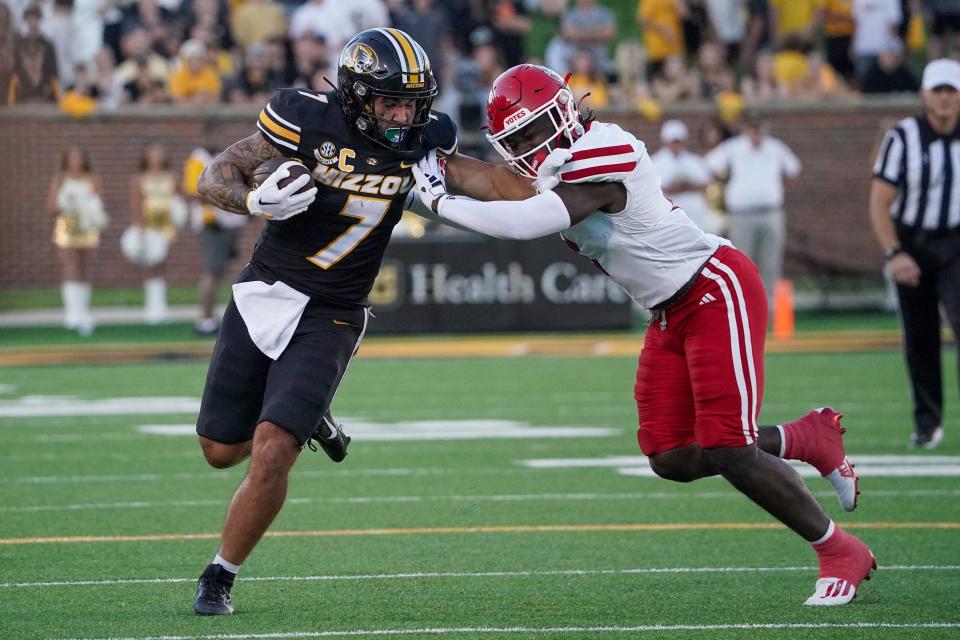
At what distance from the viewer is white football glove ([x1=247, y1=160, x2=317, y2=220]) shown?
4.85 metres

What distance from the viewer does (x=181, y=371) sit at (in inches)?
493

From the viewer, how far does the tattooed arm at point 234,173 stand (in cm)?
508

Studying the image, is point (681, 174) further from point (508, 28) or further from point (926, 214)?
point (926, 214)

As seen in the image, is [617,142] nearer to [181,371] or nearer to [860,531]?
[860,531]

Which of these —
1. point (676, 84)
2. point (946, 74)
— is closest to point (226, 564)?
point (946, 74)

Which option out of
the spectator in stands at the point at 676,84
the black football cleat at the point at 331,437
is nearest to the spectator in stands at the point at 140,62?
the spectator in stands at the point at 676,84

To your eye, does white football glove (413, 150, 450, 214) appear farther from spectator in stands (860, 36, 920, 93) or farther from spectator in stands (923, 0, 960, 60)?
spectator in stands (923, 0, 960, 60)

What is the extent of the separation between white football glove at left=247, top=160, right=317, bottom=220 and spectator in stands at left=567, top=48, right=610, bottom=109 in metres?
13.4

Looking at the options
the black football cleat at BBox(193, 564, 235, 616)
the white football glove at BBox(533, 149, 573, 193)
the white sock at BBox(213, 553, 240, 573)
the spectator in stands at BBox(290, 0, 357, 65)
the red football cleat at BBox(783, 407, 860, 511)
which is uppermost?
the white football glove at BBox(533, 149, 573, 193)

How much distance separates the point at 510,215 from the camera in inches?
190

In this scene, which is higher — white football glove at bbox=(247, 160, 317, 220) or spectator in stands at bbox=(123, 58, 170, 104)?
white football glove at bbox=(247, 160, 317, 220)

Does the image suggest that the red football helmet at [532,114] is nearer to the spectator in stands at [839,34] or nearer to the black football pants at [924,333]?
the black football pants at [924,333]

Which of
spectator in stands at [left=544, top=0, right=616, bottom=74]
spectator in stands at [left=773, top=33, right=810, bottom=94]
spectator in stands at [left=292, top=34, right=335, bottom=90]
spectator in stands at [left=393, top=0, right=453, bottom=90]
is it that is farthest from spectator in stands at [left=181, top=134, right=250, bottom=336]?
spectator in stands at [left=773, top=33, right=810, bottom=94]

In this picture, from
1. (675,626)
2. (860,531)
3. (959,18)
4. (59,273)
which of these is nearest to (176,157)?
(59,273)
